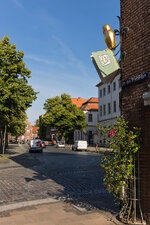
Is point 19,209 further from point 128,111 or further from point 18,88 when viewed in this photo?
point 18,88

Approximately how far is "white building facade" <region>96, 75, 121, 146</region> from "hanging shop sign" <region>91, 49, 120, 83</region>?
120 feet

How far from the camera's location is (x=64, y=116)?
57.5m

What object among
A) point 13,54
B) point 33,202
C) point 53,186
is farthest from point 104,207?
point 13,54

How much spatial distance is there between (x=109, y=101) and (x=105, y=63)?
1650 inches

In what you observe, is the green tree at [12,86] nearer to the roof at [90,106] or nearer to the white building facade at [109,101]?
the white building facade at [109,101]

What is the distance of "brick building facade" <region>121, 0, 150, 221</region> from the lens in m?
5.06

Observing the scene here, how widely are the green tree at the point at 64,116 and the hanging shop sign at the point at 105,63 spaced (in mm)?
Answer: 50485

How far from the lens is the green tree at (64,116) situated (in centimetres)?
5675

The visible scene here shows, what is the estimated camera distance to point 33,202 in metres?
7.19

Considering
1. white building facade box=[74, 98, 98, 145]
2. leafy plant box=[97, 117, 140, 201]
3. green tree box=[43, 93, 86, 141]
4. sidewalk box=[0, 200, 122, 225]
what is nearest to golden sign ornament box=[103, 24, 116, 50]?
leafy plant box=[97, 117, 140, 201]

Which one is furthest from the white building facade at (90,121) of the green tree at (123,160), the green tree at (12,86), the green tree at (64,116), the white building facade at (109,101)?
the green tree at (123,160)

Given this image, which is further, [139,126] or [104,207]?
[104,207]

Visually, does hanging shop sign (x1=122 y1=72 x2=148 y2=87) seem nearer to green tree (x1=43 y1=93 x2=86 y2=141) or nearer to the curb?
the curb

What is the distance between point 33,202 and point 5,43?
2038 centimetres
